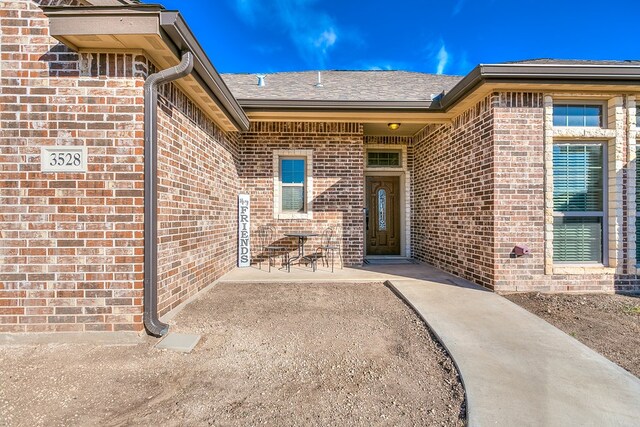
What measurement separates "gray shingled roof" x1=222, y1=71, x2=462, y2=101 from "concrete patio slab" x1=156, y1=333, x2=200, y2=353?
14.5 ft

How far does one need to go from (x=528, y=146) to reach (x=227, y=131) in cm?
543

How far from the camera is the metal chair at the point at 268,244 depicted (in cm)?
666

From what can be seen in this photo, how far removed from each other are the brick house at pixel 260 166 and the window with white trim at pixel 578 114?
0.03 metres

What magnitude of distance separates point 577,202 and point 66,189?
7058mm

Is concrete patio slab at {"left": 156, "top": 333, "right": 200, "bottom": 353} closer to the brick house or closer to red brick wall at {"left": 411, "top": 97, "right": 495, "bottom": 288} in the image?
the brick house

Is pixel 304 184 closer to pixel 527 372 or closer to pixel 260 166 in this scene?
pixel 260 166

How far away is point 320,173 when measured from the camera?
668 centimetres

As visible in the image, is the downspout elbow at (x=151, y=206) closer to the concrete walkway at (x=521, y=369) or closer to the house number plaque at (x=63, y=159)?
the house number plaque at (x=63, y=159)

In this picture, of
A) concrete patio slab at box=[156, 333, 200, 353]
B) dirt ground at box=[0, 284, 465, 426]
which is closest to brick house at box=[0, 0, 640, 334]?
concrete patio slab at box=[156, 333, 200, 353]

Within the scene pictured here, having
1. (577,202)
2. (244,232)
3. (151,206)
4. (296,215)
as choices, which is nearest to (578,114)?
(577,202)

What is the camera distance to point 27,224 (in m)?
3.02

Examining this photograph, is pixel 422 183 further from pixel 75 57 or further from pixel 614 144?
pixel 75 57

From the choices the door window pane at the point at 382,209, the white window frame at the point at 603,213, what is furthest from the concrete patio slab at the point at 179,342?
the door window pane at the point at 382,209

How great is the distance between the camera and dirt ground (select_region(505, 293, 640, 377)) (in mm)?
2876
